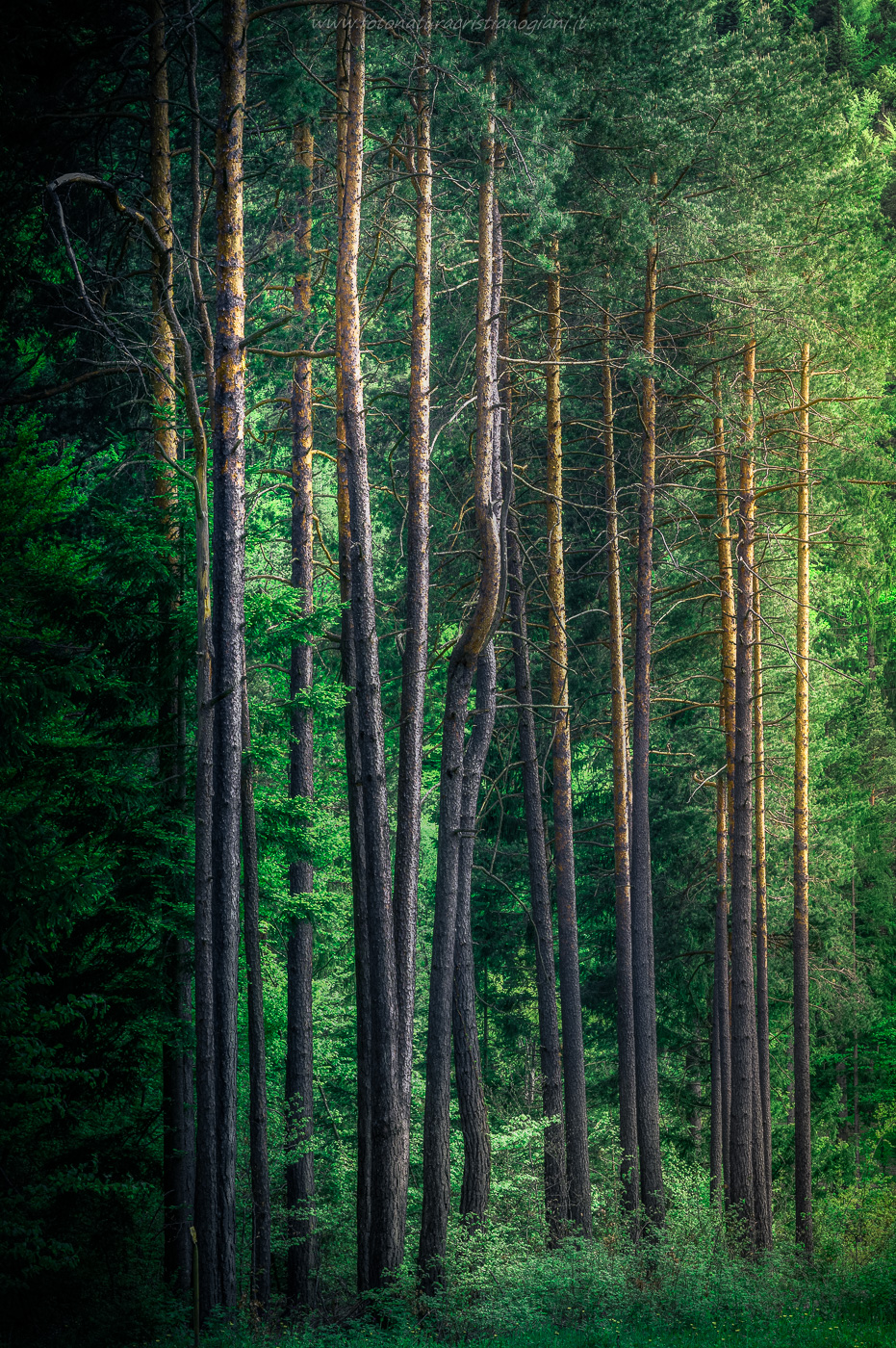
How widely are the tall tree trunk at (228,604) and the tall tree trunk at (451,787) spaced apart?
2.30 metres

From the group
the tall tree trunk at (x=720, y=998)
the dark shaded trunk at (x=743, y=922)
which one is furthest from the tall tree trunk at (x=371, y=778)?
the tall tree trunk at (x=720, y=998)

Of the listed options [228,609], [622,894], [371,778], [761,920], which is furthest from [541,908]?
[228,609]

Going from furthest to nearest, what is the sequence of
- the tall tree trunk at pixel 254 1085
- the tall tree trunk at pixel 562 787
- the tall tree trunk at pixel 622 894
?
the tall tree trunk at pixel 622 894
the tall tree trunk at pixel 562 787
the tall tree trunk at pixel 254 1085

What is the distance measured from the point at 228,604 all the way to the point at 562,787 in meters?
7.02

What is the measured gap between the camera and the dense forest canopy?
10.6m

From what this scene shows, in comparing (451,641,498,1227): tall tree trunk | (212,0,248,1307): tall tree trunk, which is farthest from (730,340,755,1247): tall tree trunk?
(212,0,248,1307): tall tree trunk

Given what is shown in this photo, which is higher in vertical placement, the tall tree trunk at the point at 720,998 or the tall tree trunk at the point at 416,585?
the tall tree trunk at the point at 416,585

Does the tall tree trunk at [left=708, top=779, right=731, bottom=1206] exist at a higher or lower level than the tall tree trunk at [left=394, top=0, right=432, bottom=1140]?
lower

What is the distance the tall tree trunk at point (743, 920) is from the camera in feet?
50.3

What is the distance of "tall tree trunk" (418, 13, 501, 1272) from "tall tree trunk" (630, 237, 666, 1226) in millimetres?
4193

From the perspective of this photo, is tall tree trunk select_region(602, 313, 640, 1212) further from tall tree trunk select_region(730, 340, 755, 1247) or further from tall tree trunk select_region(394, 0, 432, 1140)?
tall tree trunk select_region(394, 0, 432, 1140)

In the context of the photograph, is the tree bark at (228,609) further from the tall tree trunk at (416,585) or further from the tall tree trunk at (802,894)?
the tall tree trunk at (802,894)

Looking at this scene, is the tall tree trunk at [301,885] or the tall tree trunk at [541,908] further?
the tall tree trunk at [541,908]

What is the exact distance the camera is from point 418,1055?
20.0m
